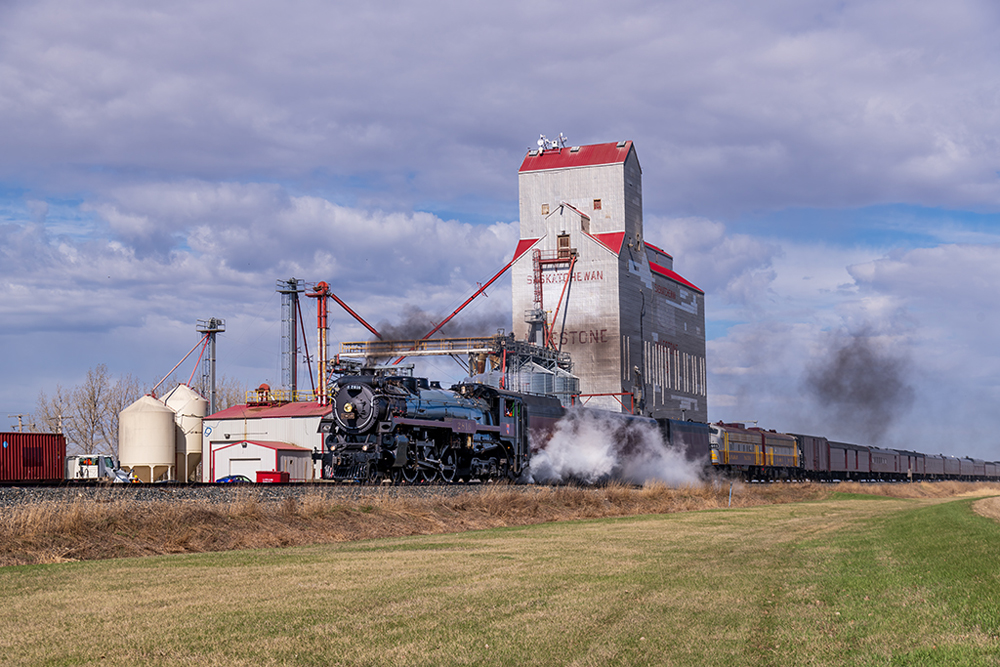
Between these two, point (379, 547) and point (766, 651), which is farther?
point (379, 547)

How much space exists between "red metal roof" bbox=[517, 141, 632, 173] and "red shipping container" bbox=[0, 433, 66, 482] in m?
68.9

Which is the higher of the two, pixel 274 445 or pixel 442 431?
pixel 442 431

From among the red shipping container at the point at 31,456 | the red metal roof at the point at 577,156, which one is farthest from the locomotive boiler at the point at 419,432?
the red metal roof at the point at 577,156

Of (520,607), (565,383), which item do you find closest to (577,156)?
(565,383)

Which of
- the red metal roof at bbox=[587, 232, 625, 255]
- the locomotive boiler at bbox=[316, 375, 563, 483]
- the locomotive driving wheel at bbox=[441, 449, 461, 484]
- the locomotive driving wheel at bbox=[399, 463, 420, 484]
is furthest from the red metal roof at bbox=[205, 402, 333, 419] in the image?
the red metal roof at bbox=[587, 232, 625, 255]

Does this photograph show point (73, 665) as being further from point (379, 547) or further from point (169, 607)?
point (379, 547)

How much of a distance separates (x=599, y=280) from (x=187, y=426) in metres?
44.5

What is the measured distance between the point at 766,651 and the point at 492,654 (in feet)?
7.87

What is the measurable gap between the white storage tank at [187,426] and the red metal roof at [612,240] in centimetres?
4439

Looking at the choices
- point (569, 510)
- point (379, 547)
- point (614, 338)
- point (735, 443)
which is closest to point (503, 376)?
point (614, 338)

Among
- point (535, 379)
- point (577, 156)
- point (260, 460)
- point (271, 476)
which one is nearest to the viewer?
point (271, 476)

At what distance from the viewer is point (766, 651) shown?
8.24 m

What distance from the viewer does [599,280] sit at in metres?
→ 100

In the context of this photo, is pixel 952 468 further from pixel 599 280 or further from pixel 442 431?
pixel 442 431
